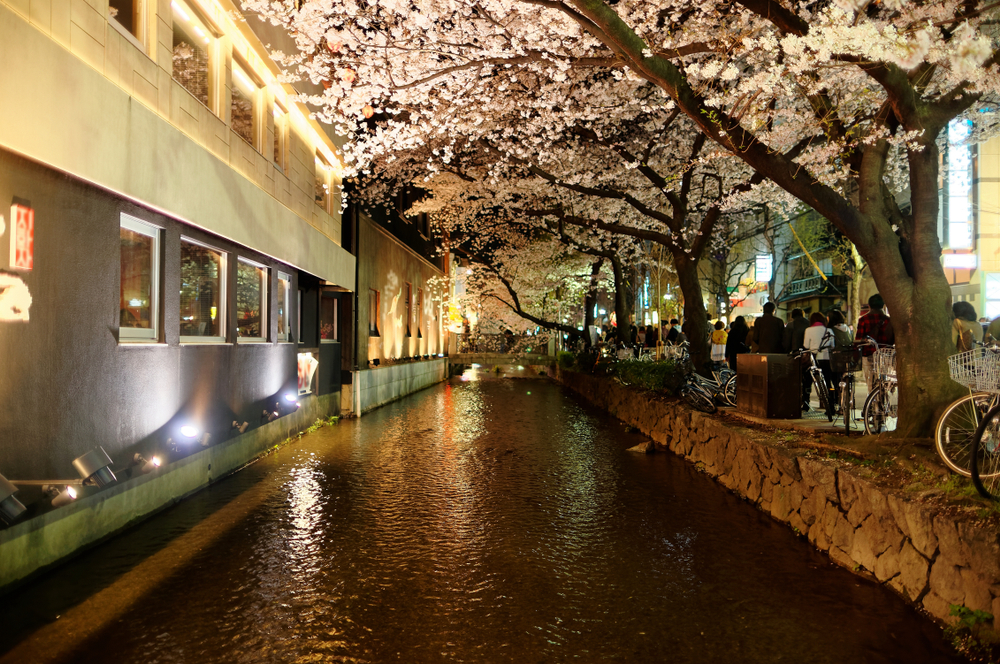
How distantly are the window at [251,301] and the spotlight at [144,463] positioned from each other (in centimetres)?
428

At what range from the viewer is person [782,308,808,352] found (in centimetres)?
1232

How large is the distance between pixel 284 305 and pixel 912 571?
467 inches

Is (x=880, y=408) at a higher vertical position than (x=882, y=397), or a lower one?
lower

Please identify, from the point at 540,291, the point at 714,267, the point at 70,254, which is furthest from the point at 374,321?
the point at 714,267

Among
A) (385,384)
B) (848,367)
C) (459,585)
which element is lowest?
(459,585)

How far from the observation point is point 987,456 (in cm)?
516

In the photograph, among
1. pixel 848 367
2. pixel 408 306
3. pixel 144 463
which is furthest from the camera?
pixel 408 306

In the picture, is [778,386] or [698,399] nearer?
[778,386]

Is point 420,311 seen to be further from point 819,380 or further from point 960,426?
point 960,426

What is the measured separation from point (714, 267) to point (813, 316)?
3641 centimetres

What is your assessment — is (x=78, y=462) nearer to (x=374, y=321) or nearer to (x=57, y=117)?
(x=57, y=117)

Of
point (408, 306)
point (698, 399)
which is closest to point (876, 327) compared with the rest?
point (698, 399)

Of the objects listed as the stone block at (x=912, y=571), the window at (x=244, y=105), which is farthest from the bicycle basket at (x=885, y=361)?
the window at (x=244, y=105)

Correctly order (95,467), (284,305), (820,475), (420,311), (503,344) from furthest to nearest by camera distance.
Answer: (503,344) < (420,311) < (284,305) < (820,475) < (95,467)
